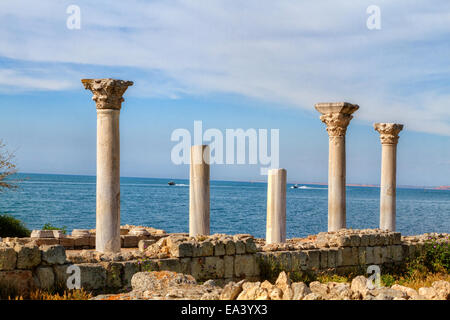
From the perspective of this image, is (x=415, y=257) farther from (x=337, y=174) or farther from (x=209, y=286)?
(x=209, y=286)

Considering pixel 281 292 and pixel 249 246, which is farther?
pixel 249 246

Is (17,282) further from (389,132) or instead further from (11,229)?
(389,132)

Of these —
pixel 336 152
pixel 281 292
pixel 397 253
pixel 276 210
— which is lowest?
pixel 397 253

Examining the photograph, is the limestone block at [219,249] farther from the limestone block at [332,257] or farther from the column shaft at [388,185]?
the column shaft at [388,185]

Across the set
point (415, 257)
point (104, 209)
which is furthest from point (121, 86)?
point (415, 257)

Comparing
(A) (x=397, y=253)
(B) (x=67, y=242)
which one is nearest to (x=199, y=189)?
(B) (x=67, y=242)

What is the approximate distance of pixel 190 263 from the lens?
1198cm

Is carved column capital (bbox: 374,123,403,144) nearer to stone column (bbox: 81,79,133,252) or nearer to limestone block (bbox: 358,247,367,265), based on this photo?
limestone block (bbox: 358,247,367,265)

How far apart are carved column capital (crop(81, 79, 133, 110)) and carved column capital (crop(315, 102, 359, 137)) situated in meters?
6.88

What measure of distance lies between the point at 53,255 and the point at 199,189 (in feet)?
15.5

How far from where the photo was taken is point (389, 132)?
19.5m

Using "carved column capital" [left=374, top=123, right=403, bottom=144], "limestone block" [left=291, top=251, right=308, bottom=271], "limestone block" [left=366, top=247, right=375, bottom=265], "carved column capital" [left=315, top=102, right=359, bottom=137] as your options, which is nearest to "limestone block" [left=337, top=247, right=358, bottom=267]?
"limestone block" [left=366, top=247, right=375, bottom=265]

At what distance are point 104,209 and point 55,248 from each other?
2.84 m

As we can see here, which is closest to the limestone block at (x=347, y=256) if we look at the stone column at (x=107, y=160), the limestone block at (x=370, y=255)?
the limestone block at (x=370, y=255)
